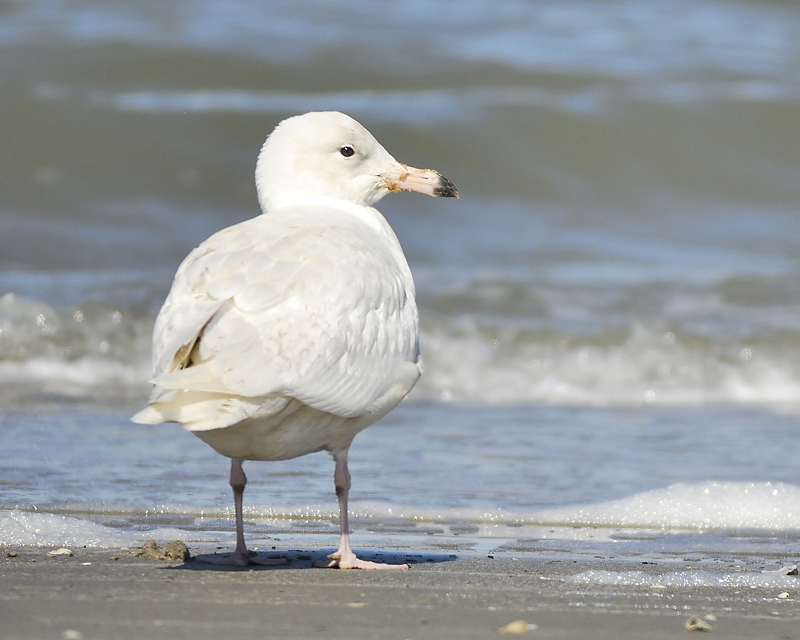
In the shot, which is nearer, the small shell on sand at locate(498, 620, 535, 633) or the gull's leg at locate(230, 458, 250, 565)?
the small shell on sand at locate(498, 620, 535, 633)

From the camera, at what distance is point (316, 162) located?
12.9 feet

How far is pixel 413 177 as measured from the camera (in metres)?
4.09

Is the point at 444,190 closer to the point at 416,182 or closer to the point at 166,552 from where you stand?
the point at 416,182

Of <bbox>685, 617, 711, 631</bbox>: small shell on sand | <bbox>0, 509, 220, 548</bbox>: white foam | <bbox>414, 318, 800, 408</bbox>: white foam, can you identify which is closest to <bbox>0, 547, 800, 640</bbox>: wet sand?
<bbox>685, 617, 711, 631</bbox>: small shell on sand

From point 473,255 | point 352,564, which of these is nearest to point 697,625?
point 352,564

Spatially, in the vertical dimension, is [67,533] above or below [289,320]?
below

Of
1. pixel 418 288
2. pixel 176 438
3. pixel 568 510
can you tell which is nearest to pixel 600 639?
pixel 568 510

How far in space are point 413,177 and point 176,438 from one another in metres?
2.15

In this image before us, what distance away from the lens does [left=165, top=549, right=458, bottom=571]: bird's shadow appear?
131 inches

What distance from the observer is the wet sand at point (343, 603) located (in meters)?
2.66

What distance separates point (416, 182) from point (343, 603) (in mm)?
1644

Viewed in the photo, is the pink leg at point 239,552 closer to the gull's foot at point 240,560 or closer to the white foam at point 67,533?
the gull's foot at point 240,560

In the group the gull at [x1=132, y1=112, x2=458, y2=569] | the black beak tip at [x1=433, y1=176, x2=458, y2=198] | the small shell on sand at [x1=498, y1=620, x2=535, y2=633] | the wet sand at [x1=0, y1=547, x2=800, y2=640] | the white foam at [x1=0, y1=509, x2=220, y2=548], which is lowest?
the white foam at [x1=0, y1=509, x2=220, y2=548]

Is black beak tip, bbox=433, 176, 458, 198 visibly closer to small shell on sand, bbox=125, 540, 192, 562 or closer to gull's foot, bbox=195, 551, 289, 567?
gull's foot, bbox=195, 551, 289, 567
